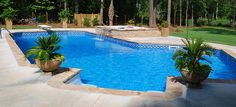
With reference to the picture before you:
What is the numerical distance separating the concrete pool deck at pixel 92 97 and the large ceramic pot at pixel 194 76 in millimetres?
200

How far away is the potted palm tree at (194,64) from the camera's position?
6.14m

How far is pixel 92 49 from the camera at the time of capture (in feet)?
51.5

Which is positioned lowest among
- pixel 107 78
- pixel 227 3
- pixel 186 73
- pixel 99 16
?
pixel 107 78

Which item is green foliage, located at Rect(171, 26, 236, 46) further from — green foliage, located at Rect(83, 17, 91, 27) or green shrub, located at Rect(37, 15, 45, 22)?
green shrub, located at Rect(37, 15, 45, 22)

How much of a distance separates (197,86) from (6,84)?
432cm

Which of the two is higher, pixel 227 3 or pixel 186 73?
pixel 227 3

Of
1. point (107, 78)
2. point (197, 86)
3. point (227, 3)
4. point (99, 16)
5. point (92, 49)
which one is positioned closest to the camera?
point (197, 86)

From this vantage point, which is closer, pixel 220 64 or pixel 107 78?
pixel 107 78

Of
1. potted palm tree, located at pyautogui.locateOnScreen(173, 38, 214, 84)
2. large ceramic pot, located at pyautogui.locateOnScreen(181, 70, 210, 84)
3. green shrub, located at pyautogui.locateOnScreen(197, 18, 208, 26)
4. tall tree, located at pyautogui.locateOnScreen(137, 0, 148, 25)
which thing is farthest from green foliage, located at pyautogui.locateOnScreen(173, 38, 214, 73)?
green shrub, located at pyautogui.locateOnScreen(197, 18, 208, 26)

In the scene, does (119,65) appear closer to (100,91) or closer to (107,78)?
(107,78)

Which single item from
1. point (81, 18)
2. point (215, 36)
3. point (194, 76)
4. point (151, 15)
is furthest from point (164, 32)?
point (194, 76)

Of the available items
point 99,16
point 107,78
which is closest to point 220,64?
point 107,78

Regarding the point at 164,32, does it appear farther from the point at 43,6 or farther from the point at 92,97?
the point at 43,6

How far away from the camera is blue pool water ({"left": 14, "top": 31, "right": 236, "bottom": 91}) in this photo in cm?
887
